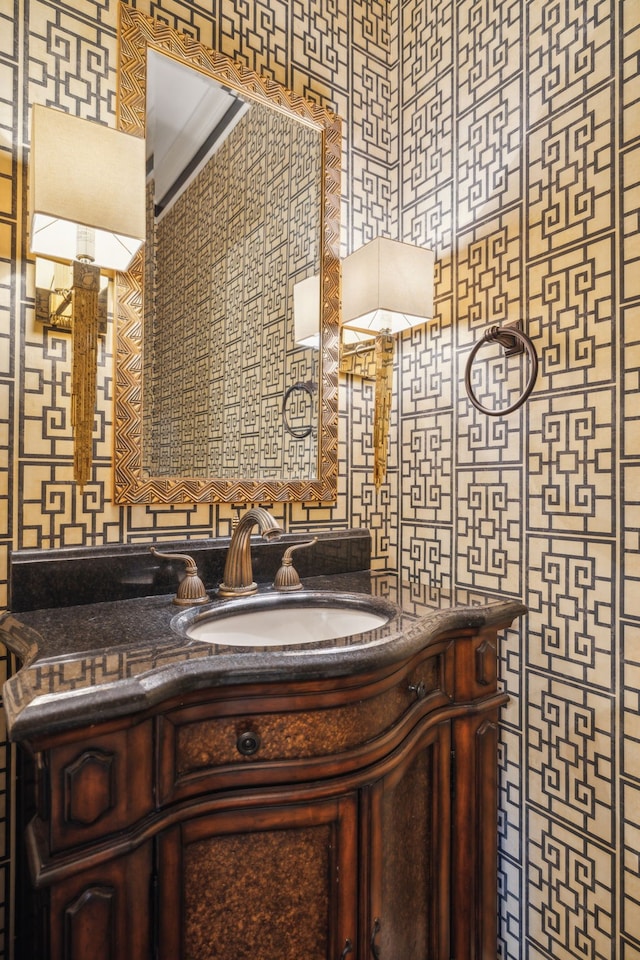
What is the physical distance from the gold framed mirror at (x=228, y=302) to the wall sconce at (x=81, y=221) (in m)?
0.12

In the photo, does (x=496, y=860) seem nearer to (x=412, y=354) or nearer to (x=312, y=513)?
(x=312, y=513)

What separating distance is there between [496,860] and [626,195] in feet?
5.13

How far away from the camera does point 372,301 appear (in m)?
1.42

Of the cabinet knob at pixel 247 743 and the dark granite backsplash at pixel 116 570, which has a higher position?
the dark granite backsplash at pixel 116 570

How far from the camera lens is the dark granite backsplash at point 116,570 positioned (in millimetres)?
1127

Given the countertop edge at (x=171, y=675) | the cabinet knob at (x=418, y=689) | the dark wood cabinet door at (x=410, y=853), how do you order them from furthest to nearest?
1. the cabinet knob at (x=418, y=689)
2. the dark wood cabinet door at (x=410, y=853)
3. the countertop edge at (x=171, y=675)

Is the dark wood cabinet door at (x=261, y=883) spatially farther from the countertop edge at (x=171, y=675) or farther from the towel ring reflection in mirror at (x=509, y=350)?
the towel ring reflection in mirror at (x=509, y=350)

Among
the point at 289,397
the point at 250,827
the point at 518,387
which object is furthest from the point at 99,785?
the point at 518,387

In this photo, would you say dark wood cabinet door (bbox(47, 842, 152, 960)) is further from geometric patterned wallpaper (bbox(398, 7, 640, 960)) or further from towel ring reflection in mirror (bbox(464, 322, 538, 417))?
towel ring reflection in mirror (bbox(464, 322, 538, 417))

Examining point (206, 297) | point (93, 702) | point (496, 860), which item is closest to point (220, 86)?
point (206, 297)

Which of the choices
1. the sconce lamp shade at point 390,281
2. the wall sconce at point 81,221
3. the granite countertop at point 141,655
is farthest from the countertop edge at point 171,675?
the sconce lamp shade at point 390,281

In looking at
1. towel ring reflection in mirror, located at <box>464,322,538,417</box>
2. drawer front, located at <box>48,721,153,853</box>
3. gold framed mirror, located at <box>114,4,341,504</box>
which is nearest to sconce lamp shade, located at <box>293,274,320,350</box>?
gold framed mirror, located at <box>114,4,341,504</box>

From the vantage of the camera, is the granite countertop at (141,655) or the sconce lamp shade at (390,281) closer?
the granite countertop at (141,655)

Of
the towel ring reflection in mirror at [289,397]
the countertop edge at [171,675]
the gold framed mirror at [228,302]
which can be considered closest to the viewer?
the countertop edge at [171,675]
